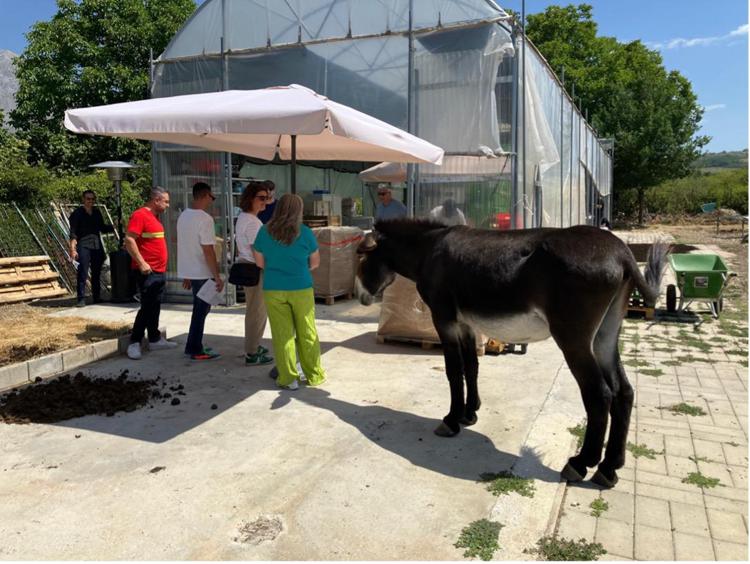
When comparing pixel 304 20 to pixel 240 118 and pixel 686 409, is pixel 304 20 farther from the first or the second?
pixel 686 409

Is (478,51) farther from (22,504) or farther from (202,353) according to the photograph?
(22,504)

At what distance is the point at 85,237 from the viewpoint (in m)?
9.46

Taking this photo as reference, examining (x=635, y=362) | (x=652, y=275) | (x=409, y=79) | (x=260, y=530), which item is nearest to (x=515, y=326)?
(x=652, y=275)

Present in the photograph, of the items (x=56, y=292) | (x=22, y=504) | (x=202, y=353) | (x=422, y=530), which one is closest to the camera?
(x=422, y=530)

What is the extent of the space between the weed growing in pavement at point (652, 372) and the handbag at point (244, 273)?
13.3 feet

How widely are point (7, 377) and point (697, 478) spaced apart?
5.55 metres

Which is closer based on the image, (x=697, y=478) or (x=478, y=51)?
(x=697, y=478)

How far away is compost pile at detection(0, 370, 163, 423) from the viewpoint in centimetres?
453

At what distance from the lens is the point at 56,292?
10.8 m

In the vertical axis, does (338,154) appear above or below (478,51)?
below

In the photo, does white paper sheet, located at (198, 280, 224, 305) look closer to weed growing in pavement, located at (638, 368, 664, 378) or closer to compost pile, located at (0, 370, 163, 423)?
compost pile, located at (0, 370, 163, 423)

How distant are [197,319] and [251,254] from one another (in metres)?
1.06

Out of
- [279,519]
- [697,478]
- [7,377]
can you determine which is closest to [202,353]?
[7,377]

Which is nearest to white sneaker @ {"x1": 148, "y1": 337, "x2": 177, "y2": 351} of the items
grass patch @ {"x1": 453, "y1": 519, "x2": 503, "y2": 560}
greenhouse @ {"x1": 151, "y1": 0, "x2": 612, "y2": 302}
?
greenhouse @ {"x1": 151, "y1": 0, "x2": 612, "y2": 302}
